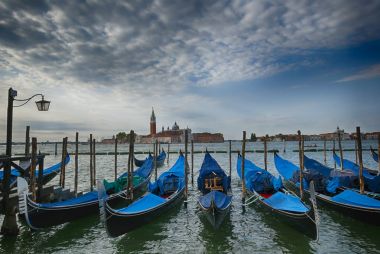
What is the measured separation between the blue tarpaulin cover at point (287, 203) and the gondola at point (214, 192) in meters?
1.25

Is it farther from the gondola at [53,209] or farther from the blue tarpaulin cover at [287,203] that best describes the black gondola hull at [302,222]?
the gondola at [53,209]

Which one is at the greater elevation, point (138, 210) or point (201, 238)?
point (138, 210)

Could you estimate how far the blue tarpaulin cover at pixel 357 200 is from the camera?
732 centimetres

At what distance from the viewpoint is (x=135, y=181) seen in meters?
12.3

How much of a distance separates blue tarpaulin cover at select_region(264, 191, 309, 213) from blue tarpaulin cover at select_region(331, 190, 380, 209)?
1.45 metres

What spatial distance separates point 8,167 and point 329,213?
9.56 metres

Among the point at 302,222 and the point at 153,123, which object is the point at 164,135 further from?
the point at 302,222

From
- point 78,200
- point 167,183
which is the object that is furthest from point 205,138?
point 78,200

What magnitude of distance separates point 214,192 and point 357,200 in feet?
12.9

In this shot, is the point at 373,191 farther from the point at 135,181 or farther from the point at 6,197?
the point at 6,197

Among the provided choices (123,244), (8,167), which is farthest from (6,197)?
(123,244)

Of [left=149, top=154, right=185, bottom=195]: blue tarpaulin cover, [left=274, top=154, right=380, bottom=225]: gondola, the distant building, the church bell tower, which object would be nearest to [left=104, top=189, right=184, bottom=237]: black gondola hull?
[left=149, top=154, right=185, bottom=195]: blue tarpaulin cover

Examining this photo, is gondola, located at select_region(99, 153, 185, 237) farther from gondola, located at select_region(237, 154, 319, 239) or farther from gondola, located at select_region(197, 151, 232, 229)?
gondola, located at select_region(237, 154, 319, 239)

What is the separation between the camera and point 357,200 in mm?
7727
